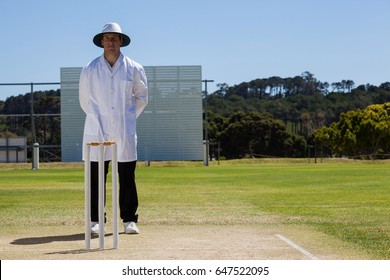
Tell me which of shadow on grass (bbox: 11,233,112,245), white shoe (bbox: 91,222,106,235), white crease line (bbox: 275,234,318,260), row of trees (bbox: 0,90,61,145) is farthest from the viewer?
row of trees (bbox: 0,90,61,145)

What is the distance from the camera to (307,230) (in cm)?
765

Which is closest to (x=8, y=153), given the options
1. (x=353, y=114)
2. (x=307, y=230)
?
(x=353, y=114)

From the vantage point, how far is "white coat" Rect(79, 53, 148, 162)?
7148 millimetres

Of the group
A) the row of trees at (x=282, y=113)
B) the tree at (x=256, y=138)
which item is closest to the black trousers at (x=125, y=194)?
the row of trees at (x=282, y=113)

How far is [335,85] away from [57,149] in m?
74.1

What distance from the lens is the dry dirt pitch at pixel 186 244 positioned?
5688 millimetres

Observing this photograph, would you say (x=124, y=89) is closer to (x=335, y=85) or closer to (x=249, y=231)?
(x=249, y=231)

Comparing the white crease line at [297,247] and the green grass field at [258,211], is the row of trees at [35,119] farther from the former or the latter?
the white crease line at [297,247]

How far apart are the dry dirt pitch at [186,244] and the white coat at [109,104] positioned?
0.80 meters

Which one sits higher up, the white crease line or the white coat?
the white coat

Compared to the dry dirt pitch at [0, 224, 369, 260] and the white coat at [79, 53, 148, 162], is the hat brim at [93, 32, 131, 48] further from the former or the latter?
the dry dirt pitch at [0, 224, 369, 260]

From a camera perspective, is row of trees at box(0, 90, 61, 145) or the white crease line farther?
row of trees at box(0, 90, 61, 145)

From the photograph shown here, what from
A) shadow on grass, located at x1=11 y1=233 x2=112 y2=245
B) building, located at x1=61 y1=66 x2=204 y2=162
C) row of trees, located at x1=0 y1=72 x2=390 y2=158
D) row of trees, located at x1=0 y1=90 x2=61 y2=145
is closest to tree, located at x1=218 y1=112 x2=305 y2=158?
row of trees, located at x1=0 y1=72 x2=390 y2=158

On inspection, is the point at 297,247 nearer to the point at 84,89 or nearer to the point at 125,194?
the point at 125,194
